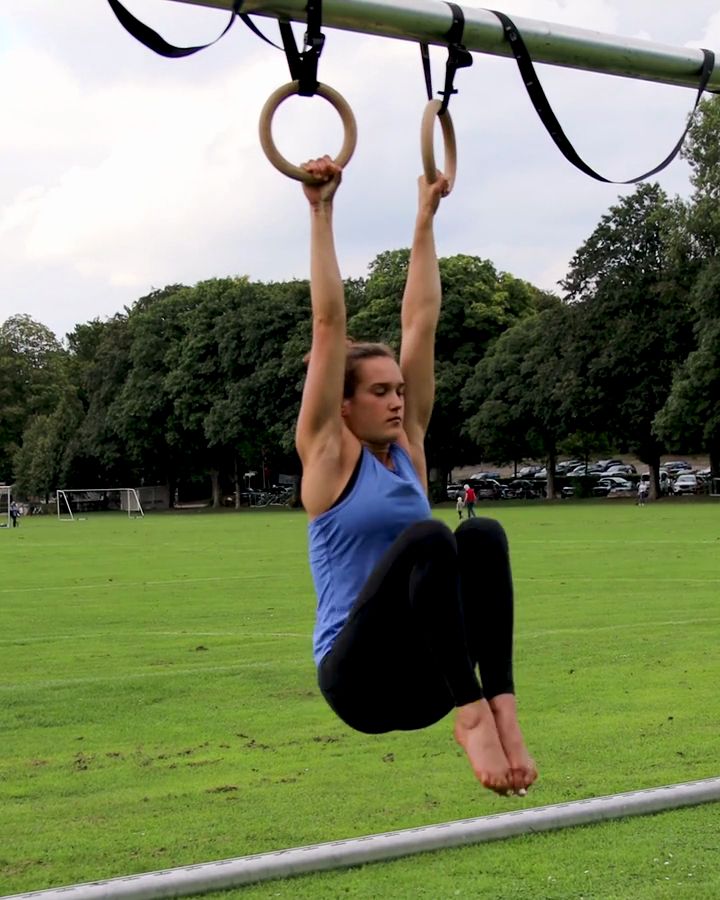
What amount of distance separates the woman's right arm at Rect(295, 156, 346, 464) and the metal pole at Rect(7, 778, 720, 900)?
2.58m

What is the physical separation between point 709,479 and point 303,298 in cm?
2577

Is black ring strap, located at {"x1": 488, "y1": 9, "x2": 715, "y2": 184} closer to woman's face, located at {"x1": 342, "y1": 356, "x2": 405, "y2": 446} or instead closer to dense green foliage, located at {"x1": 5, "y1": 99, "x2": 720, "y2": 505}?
woman's face, located at {"x1": 342, "y1": 356, "x2": 405, "y2": 446}

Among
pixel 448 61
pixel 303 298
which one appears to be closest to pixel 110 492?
pixel 303 298

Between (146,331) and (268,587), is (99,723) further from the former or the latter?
(146,331)

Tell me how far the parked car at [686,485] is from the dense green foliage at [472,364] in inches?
130

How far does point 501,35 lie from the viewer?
5918mm

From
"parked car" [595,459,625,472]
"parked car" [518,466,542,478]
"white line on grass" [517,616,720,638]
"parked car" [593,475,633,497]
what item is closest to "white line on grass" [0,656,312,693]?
"white line on grass" [517,616,720,638]

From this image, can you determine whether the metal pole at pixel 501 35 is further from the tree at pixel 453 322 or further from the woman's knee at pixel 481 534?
the tree at pixel 453 322

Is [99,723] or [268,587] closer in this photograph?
[99,723]

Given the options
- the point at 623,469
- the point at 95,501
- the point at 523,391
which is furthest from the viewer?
the point at 623,469

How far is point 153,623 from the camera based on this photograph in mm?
18203

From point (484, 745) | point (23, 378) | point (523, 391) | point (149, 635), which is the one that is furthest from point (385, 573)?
point (23, 378)

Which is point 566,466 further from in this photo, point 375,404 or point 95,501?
point 375,404

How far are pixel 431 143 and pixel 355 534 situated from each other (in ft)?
6.03
